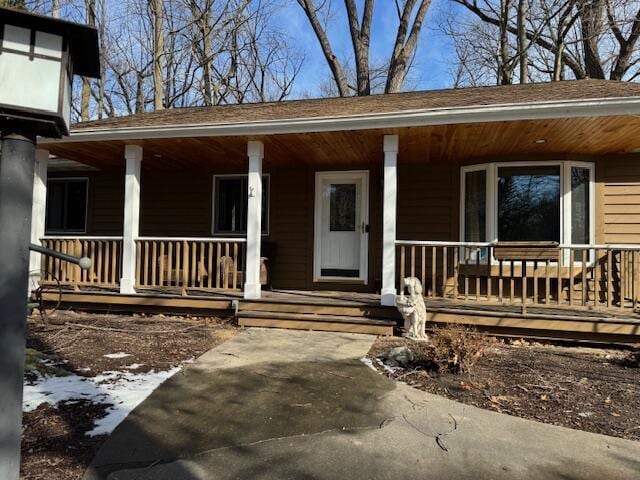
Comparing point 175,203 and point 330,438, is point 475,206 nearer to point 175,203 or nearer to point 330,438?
point 330,438

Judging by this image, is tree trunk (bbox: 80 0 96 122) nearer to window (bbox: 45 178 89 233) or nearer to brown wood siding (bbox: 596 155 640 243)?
window (bbox: 45 178 89 233)

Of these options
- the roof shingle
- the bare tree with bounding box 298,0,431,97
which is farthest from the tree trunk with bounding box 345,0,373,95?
the roof shingle

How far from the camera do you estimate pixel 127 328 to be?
233 inches

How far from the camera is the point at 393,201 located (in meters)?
6.02

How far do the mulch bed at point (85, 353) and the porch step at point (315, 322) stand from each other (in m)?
0.33

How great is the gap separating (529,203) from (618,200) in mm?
1305

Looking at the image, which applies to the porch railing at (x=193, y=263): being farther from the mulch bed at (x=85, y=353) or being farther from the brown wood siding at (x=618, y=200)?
the brown wood siding at (x=618, y=200)

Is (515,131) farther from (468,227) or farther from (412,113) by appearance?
(468,227)

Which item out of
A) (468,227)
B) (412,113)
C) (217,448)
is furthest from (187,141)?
(217,448)

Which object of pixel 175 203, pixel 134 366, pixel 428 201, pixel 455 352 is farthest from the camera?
pixel 175 203

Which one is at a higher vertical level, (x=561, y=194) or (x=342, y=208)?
(x=561, y=194)

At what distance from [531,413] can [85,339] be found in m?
4.63

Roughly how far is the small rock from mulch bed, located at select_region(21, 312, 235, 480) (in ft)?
6.50

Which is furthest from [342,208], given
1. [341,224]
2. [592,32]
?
[592,32]
